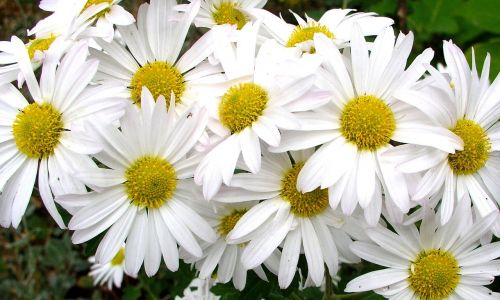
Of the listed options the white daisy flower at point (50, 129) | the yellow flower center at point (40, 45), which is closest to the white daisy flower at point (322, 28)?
the white daisy flower at point (50, 129)

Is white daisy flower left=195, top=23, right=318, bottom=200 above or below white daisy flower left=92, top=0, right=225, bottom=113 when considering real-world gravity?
below

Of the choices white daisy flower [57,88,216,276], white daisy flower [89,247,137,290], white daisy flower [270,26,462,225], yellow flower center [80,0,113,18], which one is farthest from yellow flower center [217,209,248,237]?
white daisy flower [89,247,137,290]

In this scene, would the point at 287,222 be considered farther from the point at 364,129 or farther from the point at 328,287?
the point at 328,287

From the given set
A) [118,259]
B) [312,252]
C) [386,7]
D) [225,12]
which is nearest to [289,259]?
[312,252]

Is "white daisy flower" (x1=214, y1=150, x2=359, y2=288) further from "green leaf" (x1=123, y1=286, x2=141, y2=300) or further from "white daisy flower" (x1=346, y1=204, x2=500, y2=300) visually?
"green leaf" (x1=123, y1=286, x2=141, y2=300)

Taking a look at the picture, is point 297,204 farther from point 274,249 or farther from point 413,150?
point 413,150

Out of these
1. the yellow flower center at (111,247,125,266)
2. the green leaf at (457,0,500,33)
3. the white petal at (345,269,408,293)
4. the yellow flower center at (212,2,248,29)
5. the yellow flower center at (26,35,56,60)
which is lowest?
the white petal at (345,269,408,293)
